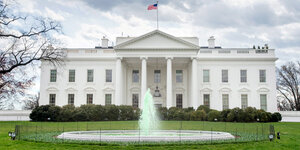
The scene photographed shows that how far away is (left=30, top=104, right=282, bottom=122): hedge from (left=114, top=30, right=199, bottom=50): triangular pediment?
348 inches

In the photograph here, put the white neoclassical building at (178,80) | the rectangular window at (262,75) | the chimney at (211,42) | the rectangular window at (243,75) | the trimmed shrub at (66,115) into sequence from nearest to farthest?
the trimmed shrub at (66,115) → the white neoclassical building at (178,80) → the rectangular window at (262,75) → the rectangular window at (243,75) → the chimney at (211,42)

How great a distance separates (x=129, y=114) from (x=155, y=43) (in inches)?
420

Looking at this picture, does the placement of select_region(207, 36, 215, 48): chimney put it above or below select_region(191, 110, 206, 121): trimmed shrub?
above

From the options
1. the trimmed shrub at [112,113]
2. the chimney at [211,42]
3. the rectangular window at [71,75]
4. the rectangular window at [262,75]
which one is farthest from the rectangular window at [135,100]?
the rectangular window at [262,75]

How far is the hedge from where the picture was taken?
108ft

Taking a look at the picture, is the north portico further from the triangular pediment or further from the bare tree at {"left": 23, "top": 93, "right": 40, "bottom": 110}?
the bare tree at {"left": 23, "top": 93, "right": 40, "bottom": 110}

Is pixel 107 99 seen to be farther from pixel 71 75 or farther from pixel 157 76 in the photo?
pixel 157 76

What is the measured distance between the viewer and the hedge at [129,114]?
32875 millimetres

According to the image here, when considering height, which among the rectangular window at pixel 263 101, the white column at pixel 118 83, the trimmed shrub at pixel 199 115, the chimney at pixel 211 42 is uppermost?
the chimney at pixel 211 42

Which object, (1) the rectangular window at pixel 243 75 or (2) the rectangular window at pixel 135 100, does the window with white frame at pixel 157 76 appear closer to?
(2) the rectangular window at pixel 135 100

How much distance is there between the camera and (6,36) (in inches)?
1083

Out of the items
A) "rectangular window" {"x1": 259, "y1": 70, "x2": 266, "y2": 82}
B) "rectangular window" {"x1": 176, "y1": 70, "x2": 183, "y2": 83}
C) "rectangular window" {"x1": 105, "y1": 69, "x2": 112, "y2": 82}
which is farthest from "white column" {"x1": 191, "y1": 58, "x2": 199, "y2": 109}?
"rectangular window" {"x1": 105, "y1": 69, "x2": 112, "y2": 82}

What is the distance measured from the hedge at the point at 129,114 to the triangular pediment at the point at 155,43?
8.83 metres

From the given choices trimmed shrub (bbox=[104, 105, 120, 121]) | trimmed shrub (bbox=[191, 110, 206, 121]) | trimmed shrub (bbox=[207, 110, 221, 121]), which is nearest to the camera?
trimmed shrub (bbox=[207, 110, 221, 121])
